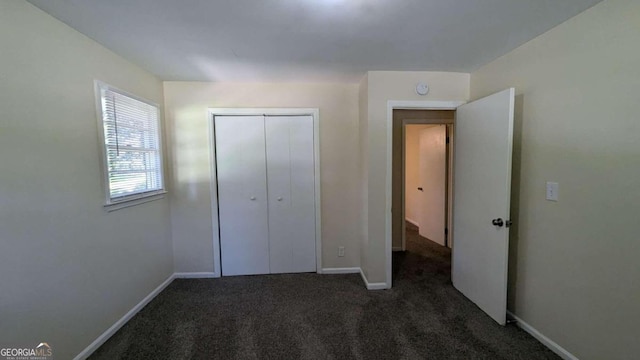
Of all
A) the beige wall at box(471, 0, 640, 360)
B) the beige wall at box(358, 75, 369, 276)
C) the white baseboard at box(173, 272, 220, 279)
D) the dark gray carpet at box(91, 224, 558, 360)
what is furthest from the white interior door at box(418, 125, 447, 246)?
the white baseboard at box(173, 272, 220, 279)

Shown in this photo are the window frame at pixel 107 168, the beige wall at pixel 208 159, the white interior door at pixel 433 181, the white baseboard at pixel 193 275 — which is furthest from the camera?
the white interior door at pixel 433 181

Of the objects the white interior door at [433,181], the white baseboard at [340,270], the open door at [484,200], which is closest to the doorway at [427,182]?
the white interior door at [433,181]

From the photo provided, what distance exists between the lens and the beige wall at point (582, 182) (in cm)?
130

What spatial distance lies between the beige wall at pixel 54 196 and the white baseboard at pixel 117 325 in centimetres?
4

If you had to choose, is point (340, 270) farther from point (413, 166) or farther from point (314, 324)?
point (413, 166)

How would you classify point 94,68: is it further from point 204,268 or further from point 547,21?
point 547,21

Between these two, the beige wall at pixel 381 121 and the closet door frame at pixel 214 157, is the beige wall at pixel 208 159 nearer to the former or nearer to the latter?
the closet door frame at pixel 214 157

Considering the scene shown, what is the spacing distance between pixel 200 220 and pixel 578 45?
360cm

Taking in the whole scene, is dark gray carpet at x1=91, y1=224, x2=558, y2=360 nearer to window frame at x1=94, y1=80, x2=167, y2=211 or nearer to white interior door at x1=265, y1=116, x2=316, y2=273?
white interior door at x1=265, y1=116, x2=316, y2=273

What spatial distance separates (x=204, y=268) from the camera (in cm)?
285

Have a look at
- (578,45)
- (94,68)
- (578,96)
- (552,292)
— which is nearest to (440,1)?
(578,45)

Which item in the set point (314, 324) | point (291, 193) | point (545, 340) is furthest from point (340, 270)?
point (545, 340)

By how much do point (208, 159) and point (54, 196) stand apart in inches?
54.1

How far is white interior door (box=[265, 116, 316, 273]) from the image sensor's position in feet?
9.21
